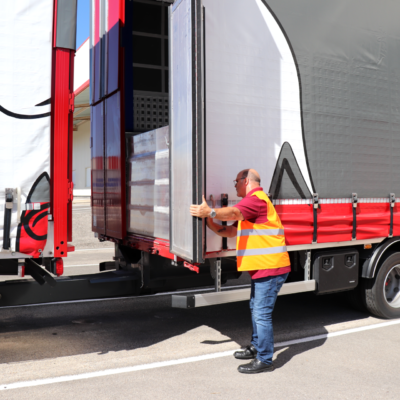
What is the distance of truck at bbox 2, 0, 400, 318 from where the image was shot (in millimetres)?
4293

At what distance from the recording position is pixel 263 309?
4.27 m

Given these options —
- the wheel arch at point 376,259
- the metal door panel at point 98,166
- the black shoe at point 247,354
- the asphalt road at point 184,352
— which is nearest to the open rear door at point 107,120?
the metal door panel at point 98,166

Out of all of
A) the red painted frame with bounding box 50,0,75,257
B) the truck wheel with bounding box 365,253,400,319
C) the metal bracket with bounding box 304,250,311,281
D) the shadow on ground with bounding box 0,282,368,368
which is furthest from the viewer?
the truck wheel with bounding box 365,253,400,319

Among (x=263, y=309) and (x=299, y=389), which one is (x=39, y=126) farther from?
(x=299, y=389)

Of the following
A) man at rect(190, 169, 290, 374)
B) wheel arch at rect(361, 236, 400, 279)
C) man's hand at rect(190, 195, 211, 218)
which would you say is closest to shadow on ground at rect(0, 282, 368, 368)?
man at rect(190, 169, 290, 374)

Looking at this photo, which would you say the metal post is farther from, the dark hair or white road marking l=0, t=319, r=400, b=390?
the dark hair

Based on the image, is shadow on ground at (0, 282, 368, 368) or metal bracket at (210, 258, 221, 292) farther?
shadow on ground at (0, 282, 368, 368)

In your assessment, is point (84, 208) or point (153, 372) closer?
point (153, 372)

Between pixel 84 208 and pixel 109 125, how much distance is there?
10276 millimetres

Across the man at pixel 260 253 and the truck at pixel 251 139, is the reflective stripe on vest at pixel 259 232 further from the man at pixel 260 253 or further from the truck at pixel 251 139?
the truck at pixel 251 139

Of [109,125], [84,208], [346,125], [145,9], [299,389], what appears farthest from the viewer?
[84,208]

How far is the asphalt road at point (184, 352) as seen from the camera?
12.8ft

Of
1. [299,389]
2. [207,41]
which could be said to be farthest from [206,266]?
[207,41]

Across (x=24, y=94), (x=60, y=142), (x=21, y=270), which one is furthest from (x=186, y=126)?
(x=21, y=270)
